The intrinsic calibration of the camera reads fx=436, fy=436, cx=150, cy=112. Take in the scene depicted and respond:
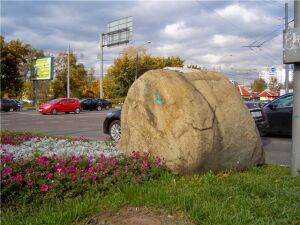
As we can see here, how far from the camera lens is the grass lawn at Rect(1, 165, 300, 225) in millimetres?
4168

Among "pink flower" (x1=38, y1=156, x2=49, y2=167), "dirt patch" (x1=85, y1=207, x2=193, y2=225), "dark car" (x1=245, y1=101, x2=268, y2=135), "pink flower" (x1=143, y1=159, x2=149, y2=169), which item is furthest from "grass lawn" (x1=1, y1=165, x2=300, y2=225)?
"dark car" (x1=245, y1=101, x2=268, y2=135)

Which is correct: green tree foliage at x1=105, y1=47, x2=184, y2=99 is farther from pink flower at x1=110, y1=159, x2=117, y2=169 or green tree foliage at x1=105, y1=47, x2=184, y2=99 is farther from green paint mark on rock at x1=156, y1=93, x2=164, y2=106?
pink flower at x1=110, y1=159, x2=117, y2=169

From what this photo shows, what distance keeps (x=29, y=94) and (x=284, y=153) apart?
7635 centimetres

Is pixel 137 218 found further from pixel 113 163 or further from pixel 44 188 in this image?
pixel 113 163

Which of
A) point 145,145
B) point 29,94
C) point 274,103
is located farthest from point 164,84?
point 29,94

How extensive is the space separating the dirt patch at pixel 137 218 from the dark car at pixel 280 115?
10.1 m

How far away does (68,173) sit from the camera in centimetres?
518

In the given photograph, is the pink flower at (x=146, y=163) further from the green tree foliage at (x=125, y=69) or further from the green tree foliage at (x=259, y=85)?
the green tree foliage at (x=259, y=85)

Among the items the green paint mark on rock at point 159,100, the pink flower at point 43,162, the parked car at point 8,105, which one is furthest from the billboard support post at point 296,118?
the parked car at point 8,105

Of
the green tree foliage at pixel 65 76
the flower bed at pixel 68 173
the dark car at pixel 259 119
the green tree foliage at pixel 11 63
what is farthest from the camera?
the green tree foliage at pixel 65 76

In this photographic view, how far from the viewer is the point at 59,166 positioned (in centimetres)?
535

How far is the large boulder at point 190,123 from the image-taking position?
6.48 m

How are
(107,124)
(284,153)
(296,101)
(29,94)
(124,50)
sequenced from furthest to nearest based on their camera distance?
1. (29,94)
2. (124,50)
3. (107,124)
4. (284,153)
5. (296,101)

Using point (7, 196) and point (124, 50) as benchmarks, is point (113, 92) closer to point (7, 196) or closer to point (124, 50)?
point (124, 50)
